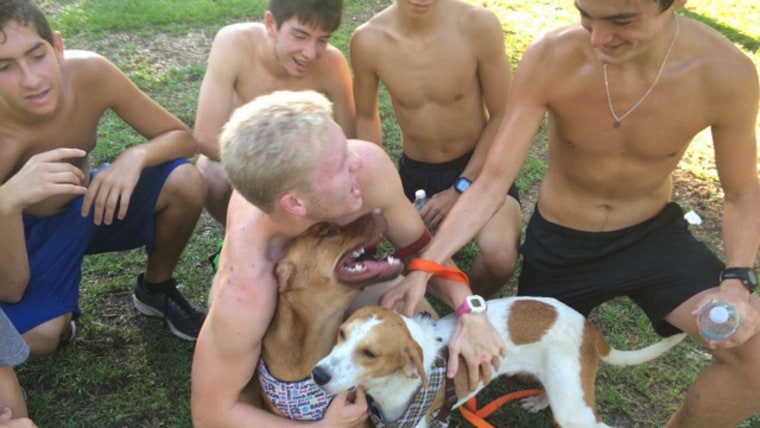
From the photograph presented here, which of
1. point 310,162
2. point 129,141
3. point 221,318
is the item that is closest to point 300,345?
point 221,318

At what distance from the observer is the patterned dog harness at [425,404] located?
2.66 meters

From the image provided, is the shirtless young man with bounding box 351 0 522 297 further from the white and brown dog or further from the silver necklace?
the silver necklace

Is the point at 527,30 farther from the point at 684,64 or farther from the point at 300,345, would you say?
the point at 300,345

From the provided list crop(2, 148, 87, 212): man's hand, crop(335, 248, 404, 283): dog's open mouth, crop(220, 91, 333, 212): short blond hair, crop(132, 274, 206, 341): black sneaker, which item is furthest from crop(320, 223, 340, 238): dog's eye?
crop(132, 274, 206, 341): black sneaker

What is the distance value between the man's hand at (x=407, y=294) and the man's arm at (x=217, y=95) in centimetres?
166

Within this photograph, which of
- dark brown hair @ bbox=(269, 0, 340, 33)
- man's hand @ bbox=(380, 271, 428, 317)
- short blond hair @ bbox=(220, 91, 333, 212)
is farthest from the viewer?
dark brown hair @ bbox=(269, 0, 340, 33)

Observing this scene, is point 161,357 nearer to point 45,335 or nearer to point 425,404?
point 45,335

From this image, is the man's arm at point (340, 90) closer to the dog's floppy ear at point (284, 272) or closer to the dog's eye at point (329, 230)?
the dog's eye at point (329, 230)

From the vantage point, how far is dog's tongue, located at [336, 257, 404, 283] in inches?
97.9

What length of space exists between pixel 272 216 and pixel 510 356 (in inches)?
51.8

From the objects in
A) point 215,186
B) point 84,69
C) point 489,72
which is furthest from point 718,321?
point 84,69

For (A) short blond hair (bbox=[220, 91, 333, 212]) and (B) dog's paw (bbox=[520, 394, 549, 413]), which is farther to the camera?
(B) dog's paw (bbox=[520, 394, 549, 413])

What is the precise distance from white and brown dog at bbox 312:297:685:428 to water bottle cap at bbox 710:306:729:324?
0.34 metres

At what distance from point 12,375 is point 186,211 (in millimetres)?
1220
